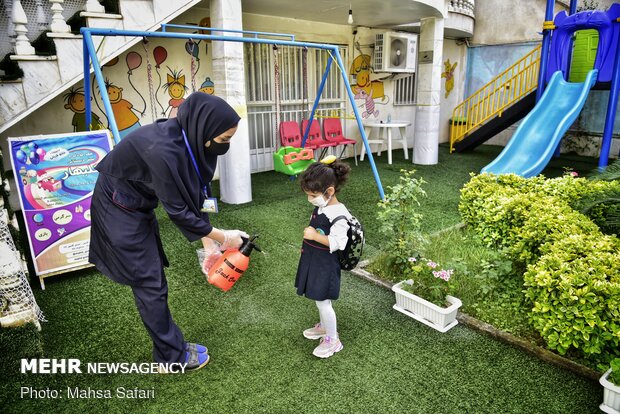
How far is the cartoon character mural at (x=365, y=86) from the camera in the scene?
9.68 metres

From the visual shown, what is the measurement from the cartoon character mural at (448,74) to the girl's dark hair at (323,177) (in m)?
10.3

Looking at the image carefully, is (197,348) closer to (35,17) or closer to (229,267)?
(229,267)

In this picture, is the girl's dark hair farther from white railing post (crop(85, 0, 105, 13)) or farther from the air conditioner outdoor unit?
the air conditioner outdoor unit

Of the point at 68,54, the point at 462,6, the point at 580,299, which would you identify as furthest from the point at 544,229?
the point at 462,6

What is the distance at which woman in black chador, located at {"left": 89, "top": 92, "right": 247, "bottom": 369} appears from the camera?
85.4 inches

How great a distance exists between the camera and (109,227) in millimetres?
2311

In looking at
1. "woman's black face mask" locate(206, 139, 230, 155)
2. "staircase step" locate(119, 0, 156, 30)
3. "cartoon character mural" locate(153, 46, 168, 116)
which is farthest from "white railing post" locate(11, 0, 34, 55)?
"woman's black face mask" locate(206, 139, 230, 155)

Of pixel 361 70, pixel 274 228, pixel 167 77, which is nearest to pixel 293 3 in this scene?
pixel 167 77

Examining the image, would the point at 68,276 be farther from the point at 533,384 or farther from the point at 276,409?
the point at 533,384

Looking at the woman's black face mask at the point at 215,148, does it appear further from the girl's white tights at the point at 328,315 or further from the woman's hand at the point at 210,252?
the girl's white tights at the point at 328,315

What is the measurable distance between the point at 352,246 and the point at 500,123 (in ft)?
26.7

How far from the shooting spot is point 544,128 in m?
7.36

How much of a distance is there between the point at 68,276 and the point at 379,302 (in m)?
2.95

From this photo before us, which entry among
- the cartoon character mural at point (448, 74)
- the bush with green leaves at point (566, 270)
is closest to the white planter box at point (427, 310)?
the bush with green leaves at point (566, 270)
